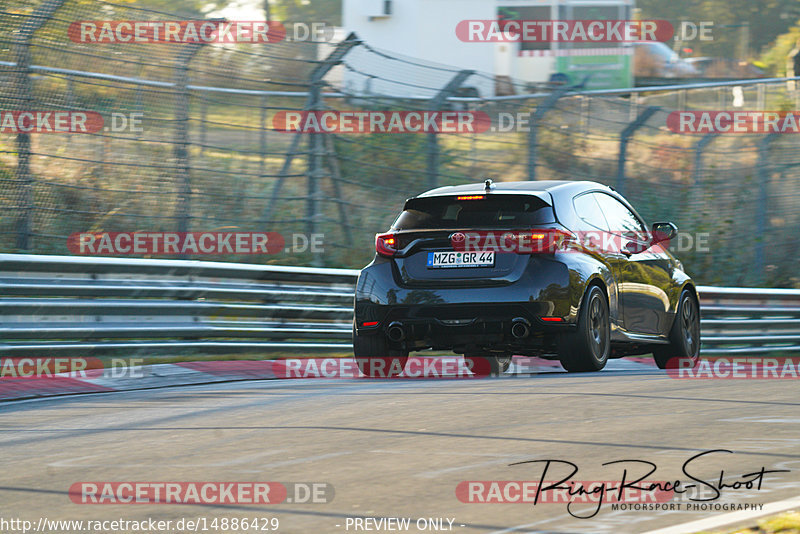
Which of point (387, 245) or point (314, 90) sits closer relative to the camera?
point (387, 245)

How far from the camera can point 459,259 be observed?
31.4 feet

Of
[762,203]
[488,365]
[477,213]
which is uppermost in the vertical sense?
[762,203]

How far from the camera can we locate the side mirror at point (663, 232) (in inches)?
445

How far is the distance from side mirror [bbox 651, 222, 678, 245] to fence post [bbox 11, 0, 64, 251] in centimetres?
572

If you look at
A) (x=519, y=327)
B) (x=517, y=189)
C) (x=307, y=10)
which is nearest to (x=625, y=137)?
(x=517, y=189)

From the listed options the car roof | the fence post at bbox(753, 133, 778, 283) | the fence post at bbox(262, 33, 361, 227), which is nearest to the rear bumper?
the car roof

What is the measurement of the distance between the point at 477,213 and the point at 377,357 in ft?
4.62

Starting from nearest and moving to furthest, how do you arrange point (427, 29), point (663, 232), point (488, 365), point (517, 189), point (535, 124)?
point (517, 189)
point (663, 232)
point (488, 365)
point (535, 124)
point (427, 29)

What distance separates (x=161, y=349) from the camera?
10.9 meters

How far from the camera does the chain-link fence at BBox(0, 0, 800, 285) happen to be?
12156 millimetres

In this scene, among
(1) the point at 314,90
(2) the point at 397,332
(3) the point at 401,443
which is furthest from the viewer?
(1) the point at 314,90

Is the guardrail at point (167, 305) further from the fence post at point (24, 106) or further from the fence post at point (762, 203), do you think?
the fence post at point (762, 203)

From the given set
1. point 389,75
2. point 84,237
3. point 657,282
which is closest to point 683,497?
point 657,282

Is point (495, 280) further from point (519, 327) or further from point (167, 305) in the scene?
point (167, 305)
